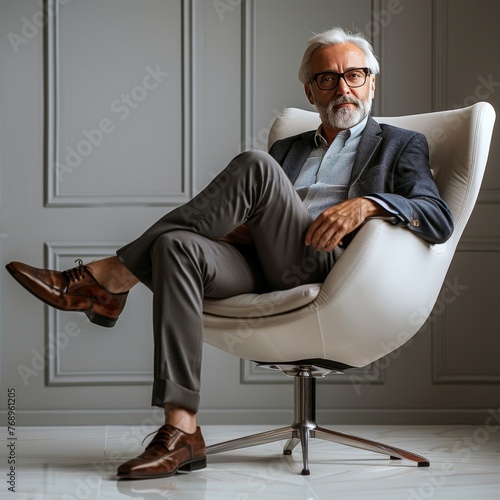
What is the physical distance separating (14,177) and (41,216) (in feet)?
0.57

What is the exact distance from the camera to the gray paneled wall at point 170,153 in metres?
2.98

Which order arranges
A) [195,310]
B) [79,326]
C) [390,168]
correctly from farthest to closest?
[79,326] → [390,168] → [195,310]

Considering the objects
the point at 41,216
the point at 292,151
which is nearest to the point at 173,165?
the point at 41,216

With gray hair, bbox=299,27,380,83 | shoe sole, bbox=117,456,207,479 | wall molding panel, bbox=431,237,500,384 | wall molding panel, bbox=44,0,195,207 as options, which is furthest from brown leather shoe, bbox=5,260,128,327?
wall molding panel, bbox=431,237,500,384

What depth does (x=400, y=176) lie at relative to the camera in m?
2.14

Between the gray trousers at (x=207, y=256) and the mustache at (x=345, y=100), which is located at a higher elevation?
the mustache at (x=345, y=100)

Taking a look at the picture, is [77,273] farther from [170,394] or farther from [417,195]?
[417,195]

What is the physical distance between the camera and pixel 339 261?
1.89 meters

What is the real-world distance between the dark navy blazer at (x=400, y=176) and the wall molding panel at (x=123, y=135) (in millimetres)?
713

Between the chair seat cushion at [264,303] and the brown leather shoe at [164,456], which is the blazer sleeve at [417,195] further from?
the brown leather shoe at [164,456]

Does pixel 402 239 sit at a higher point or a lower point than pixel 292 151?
lower

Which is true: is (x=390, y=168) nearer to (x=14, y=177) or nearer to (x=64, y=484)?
(x=64, y=484)

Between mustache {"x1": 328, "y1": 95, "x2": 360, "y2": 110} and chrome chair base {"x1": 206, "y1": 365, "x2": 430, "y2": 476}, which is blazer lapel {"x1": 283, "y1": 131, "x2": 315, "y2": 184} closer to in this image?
mustache {"x1": 328, "y1": 95, "x2": 360, "y2": 110}

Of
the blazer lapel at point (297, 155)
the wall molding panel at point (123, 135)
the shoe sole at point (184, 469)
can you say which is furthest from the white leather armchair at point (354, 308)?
the wall molding panel at point (123, 135)
